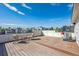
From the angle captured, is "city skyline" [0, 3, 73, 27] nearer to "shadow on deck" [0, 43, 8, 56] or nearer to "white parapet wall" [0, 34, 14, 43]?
"white parapet wall" [0, 34, 14, 43]

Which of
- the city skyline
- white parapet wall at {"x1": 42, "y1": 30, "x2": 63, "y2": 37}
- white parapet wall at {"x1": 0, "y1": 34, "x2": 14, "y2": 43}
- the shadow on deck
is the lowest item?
the shadow on deck

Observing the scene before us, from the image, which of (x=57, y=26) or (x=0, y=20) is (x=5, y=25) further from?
(x=57, y=26)

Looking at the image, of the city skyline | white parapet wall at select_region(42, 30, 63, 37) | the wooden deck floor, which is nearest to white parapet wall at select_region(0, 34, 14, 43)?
the wooden deck floor

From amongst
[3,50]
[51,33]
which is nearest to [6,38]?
[3,50]

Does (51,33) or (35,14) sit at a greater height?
(35,14)

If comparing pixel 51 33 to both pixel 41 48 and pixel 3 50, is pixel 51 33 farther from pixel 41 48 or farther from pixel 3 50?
pixel 3 50

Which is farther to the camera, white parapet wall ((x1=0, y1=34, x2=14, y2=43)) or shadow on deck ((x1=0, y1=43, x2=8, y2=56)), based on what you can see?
white parapet wall ((x1=0, y1=34, x2=14, y2=43))

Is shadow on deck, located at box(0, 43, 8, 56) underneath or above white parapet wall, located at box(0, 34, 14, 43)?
underneath

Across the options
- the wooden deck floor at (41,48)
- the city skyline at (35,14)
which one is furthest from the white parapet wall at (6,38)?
the city skyline at (35,14)

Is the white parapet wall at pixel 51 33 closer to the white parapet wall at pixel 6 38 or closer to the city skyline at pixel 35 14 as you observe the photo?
the city skyline at pixel 35 14

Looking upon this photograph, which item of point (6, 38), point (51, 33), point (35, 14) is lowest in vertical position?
point (6, 38)
